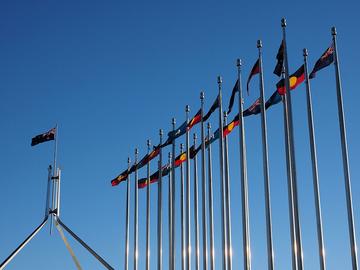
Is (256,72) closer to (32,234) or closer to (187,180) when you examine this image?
(187,180)

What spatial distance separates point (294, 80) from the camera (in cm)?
3262

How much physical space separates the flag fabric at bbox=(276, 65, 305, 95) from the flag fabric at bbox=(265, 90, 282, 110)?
935mm

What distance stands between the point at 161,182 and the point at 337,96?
1727 centimetres

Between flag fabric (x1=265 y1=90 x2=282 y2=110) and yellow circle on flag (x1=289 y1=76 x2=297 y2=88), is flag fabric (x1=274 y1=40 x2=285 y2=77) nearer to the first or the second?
yellow circle on flag (x1=289 y1=76 x2=297 y2=88)

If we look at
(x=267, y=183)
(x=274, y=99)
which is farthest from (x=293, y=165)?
(x=274, y=99)

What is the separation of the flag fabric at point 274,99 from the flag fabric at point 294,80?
3.07 feet

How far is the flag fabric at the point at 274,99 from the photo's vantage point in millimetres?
33969

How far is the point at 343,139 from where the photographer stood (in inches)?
1142

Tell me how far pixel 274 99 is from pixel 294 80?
2.02 m

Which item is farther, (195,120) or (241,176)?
(195,120)

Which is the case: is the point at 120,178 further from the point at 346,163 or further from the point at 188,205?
the point at 346,163

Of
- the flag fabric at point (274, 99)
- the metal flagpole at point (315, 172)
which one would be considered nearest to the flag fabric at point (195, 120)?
the flag fabric at point (274, 99)

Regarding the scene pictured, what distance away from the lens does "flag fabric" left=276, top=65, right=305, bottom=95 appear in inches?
1271

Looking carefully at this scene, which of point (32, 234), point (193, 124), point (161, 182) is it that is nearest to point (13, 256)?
point (32, 234)
